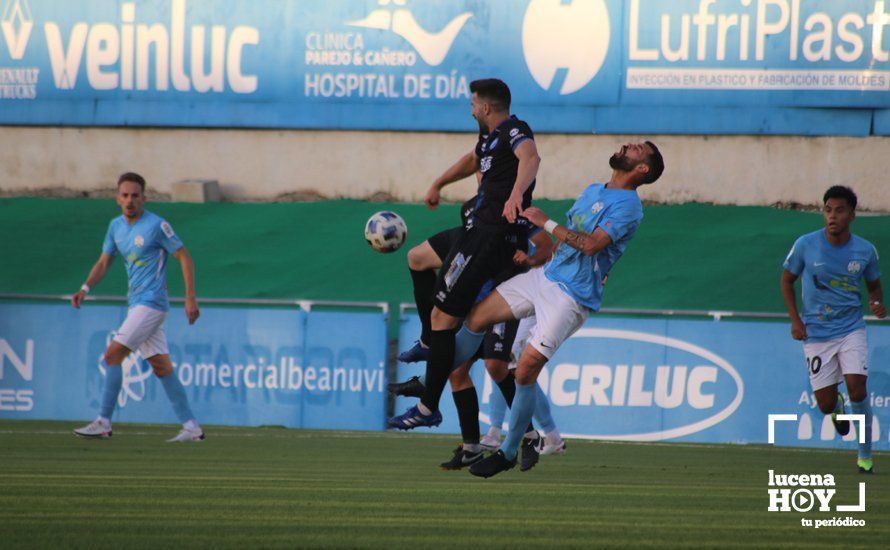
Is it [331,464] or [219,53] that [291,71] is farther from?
[331,464]

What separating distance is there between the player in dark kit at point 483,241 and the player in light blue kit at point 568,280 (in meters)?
0.15

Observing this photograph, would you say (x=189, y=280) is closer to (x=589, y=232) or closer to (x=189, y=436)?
(x=189, y=436)

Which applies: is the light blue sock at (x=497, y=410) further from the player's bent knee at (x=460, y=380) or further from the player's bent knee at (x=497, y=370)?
the player's bent knee at (x=460, y=380)

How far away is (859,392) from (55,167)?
56.3 feet

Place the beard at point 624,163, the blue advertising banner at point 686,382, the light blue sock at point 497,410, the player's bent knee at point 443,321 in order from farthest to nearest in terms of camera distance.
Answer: the blue advertising banner at point 686,382 → the light blue sock at point 497,410 → the player's bent knee at point 443,321 → the beard at point 624,163

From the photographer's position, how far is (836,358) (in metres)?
11.1

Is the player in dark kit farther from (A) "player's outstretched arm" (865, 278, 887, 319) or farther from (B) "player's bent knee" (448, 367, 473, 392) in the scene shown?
(A) "player's outstretched arm" (865, 278, 887, 319)

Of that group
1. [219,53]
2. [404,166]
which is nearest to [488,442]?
[404,166]

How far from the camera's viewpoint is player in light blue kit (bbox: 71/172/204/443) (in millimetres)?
12383

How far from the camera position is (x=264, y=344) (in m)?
15.9

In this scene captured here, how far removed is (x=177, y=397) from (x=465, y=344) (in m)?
4.63

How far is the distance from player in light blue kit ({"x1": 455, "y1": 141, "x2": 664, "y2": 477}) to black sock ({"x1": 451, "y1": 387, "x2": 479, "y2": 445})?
0.58 m

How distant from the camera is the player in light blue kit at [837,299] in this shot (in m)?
11.0

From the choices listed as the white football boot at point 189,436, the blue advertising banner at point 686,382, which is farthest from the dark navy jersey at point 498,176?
the blue advertising banner at point 686,382
